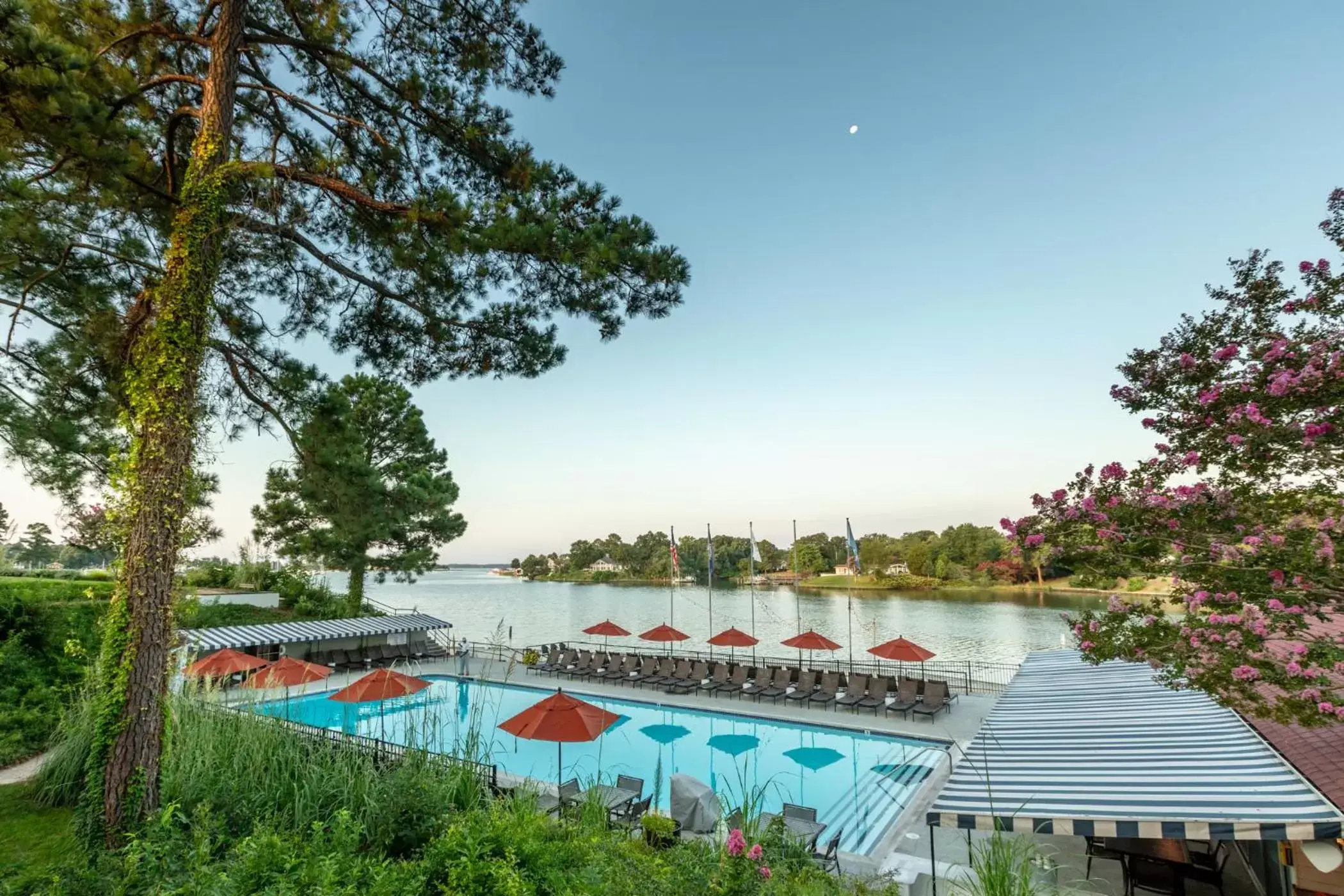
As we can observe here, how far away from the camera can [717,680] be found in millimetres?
14500

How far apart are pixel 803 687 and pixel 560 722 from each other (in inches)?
336

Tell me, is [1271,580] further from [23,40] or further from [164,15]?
[164,15]

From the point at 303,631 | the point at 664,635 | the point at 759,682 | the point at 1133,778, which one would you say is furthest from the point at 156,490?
the point at 303,631

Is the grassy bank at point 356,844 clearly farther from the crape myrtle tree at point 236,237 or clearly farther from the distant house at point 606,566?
the distant house at point 606,566

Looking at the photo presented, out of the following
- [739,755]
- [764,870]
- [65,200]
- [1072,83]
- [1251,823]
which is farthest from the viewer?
[739,755]

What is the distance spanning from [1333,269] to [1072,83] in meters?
8.07

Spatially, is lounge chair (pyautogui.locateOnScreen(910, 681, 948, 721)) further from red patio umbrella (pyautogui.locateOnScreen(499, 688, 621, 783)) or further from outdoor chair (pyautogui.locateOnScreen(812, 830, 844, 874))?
red patio umbrella (pyautogui.locateOnScreen(499, 688, 621, 783))

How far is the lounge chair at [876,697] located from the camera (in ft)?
40.6

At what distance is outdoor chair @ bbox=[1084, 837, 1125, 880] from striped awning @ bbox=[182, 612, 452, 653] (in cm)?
1633

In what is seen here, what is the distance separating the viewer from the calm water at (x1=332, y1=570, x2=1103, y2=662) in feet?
89.0

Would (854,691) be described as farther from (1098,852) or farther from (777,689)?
(1098,852)

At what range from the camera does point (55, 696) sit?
32.9ft

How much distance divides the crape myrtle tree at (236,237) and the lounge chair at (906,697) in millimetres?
10063

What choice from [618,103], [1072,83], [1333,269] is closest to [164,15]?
[618,103]
